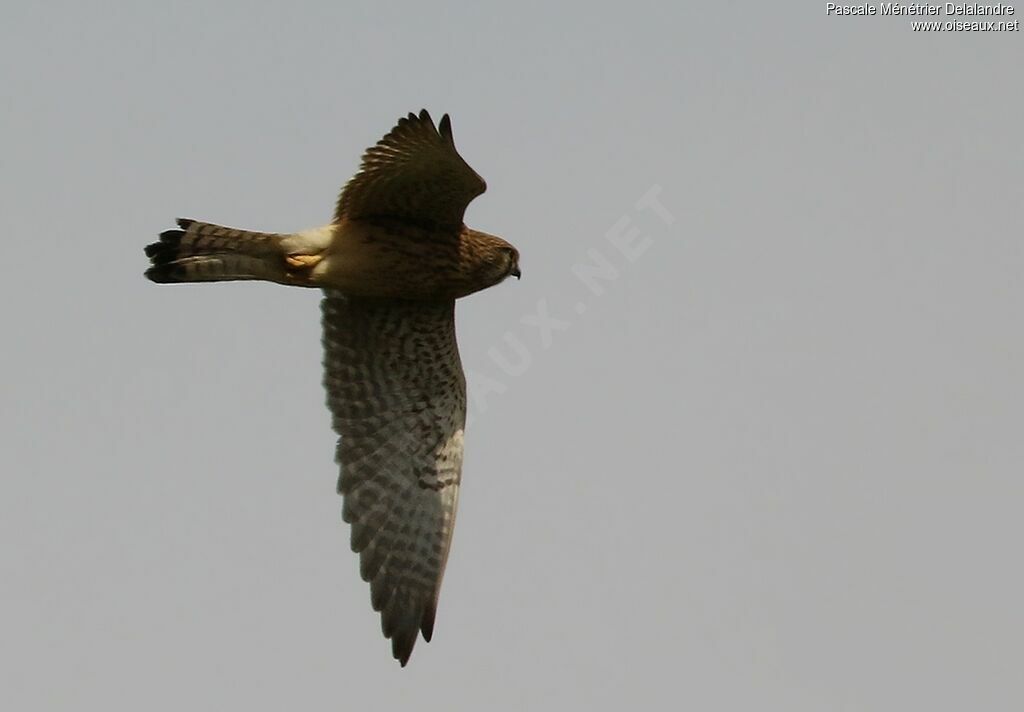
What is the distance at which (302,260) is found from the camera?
40.5 ft

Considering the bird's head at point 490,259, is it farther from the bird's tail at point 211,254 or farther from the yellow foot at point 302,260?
the bird's tail at point 211,254

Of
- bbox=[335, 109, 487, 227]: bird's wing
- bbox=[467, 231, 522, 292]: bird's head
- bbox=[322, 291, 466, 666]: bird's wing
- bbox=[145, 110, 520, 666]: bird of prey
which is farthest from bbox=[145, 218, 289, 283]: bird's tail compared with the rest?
bbox=[467, 231, 522, 292]: bird's head

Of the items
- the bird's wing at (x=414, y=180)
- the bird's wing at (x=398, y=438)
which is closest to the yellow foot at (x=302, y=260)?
the bird's wing at (x=414, y=180)

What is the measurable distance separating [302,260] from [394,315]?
1232mm

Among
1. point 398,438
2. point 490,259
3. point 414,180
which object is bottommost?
point 398,438

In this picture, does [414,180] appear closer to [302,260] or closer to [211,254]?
[302,260]

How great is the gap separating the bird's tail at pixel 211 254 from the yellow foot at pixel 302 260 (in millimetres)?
75

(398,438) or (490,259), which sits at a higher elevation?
(490,259)

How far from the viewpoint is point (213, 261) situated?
12.0m

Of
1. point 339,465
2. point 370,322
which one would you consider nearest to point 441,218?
point 370,322

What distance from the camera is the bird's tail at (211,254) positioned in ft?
39.2

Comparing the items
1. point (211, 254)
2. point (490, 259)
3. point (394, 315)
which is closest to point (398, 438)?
point (394, 315)

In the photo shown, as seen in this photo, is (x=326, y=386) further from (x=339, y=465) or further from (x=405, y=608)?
(x=405, y=608)

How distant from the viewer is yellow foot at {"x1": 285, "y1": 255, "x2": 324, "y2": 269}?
12328 millimetres
